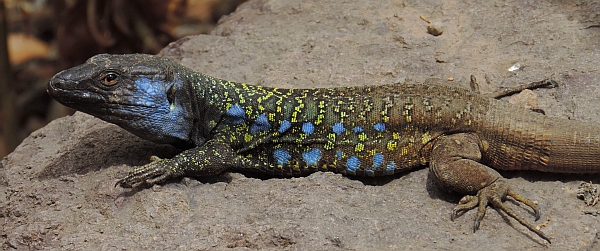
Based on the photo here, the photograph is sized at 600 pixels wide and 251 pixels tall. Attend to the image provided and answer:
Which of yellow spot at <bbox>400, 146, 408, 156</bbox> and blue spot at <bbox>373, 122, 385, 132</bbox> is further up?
blue spot at <bbox>373, 122, 385, 132</bbox>

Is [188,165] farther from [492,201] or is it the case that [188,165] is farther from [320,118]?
[492,201]

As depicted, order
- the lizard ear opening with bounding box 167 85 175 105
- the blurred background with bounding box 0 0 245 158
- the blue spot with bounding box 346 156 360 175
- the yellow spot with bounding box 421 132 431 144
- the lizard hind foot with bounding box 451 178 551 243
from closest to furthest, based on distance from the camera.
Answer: the lizard hind foot with bounding box 451 178 551 243
the lizard ear opening with bounding box 167 85 175 105
the yellow spot with bounding box 421 132 431 144
the blue spot with bounding box 346 156 360 175
the blurred background with bounding box 0 0 245 158

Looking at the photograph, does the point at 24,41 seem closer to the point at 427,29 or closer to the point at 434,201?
the point at 427,29

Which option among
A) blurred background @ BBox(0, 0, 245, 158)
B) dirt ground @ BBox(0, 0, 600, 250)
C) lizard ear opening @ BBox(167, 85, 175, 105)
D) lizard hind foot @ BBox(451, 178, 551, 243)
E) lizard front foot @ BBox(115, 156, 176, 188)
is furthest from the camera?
blurred background @ BBox(0, 0, 245, 158)

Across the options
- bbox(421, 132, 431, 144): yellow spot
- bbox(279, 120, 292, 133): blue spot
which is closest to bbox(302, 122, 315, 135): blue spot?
bbox(279, 120, 292, 133): blue spot

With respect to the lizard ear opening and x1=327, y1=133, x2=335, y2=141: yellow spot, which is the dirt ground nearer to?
x1=327, y1=133, x2=335, y2=141: yellow spot

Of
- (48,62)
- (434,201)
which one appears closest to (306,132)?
(434,201)
